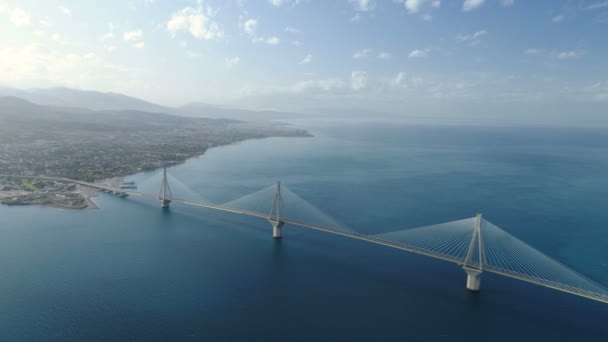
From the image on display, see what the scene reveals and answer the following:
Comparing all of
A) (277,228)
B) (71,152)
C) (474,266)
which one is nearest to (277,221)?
(277,228)

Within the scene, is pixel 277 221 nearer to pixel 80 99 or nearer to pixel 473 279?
pixel 473 279

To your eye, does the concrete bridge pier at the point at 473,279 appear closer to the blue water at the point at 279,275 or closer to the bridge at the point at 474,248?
the bridge at the point at 474,248

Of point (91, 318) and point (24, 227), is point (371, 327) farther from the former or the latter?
point (24, 227)

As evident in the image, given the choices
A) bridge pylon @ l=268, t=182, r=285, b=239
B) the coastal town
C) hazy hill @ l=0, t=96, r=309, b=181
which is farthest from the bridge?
hazy hill @ l=0, t=96, r=309, b=181

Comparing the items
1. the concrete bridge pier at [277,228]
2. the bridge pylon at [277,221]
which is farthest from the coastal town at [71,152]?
the concrete bridge pier at [277,228]

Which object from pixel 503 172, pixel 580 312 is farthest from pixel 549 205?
pixel 580 312

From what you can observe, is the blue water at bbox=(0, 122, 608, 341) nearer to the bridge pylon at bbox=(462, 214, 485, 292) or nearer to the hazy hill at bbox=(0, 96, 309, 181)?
the bridge pylon at bbox=(462, 214, 485, 292)
